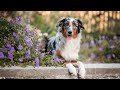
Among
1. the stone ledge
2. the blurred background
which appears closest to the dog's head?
the blurred background

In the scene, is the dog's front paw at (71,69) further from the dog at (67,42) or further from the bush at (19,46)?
the bush at (19,46)

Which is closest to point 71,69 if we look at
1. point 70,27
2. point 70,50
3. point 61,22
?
point 70,50

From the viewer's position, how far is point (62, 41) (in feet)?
17.8

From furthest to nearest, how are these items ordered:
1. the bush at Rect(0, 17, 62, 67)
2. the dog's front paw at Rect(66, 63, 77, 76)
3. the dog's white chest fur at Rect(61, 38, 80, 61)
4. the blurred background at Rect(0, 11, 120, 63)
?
1. the blurred background at Rect(0, 11, 120, 63)
2. the dog's white chest fur at Rect(61, 38, 80, 61)
3. the bush at Rect(0, 17, 62, 67)
4. the dog's front paw at Rect(66, 63, 77, 76)

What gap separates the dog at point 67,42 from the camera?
533cm

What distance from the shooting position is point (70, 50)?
5.47 m

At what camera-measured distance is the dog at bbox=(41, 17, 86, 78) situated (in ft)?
17.5

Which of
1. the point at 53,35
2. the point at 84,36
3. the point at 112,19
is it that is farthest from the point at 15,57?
the point at 112,19

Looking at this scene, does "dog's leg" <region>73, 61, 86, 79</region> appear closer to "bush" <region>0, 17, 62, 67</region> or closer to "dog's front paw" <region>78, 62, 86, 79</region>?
"dog's front paw" <region>78, 62, 86, 79</region>

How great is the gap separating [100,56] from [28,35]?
1185 millimetres

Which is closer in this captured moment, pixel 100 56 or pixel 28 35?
pixel 28 35

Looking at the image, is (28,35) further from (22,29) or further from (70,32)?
(70,32)

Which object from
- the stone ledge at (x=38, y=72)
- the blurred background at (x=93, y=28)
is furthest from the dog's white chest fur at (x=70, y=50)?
the stone ledge at (x=38, y=72)
